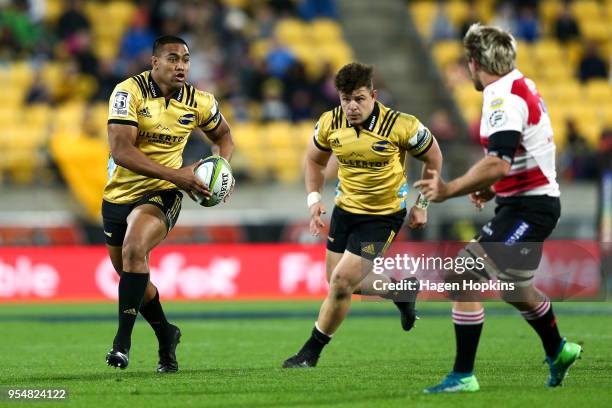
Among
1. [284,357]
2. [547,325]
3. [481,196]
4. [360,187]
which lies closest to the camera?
[547,325]

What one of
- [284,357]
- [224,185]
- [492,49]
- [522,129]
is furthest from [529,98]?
[284,357]

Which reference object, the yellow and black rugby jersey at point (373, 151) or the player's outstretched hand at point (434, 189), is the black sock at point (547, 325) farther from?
the yellow and black rugby jersey at point (373, 151)

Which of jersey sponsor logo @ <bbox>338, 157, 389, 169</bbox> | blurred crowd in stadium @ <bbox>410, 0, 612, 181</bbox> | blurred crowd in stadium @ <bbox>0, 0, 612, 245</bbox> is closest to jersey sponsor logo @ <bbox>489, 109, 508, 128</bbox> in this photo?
jersey sponsor logo @ <bbox>338, 157, 389, 169</bbox>

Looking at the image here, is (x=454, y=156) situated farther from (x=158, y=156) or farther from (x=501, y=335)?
(x=158, y=156)

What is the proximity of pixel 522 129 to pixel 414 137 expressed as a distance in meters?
1.82

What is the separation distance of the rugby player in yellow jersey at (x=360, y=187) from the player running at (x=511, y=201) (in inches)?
58.0

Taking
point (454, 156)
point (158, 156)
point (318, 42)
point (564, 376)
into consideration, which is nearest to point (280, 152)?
point (454, 156)

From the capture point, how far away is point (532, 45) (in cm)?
2341

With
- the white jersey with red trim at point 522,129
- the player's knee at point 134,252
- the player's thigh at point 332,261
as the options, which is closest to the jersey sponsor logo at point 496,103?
the white jersey with red trim at point 522,129

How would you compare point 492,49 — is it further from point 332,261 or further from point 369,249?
point 332,261

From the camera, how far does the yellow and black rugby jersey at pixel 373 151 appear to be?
8961 mm

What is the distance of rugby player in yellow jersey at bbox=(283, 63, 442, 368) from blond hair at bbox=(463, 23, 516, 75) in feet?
4.96

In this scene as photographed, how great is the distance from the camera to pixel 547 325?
7.52 m

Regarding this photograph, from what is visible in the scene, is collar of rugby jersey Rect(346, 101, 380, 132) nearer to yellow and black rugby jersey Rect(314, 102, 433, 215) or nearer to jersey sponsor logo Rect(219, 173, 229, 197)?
yellow and black rugby jersey Rect(314, 102, 433, 215)
